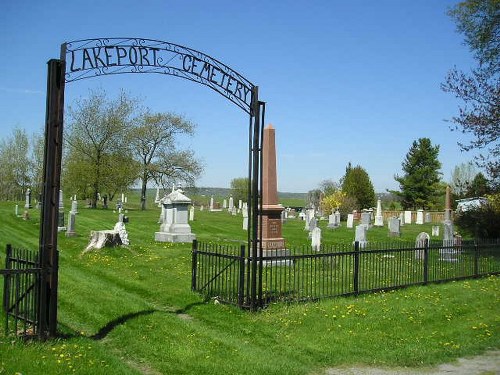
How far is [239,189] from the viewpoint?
76812 millimetres

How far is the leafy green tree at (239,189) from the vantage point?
7519 cm

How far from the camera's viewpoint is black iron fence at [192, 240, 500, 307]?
9984 millimetres

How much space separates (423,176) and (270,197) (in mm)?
45159

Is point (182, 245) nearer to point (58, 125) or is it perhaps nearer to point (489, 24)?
point (58, 125)

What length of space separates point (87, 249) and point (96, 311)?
25.2 feet

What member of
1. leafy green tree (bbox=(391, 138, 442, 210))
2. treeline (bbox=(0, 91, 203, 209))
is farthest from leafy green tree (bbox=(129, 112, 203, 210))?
leafy green tree (bbox=(391, 138, 442, 210))

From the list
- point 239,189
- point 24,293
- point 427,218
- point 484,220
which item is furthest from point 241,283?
point 239,189

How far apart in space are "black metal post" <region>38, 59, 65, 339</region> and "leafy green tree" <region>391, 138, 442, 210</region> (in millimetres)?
54759

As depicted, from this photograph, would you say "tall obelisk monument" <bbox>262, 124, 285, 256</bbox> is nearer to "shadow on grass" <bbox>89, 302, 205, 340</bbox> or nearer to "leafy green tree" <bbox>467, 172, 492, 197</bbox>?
"shadow on grass" <bbox>89, 302, 205, 340</bbox>

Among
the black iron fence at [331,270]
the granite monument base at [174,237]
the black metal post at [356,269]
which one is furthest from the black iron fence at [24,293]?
the granite monument base at [174,237]

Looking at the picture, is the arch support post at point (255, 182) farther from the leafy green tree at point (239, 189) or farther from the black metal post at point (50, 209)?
the leafy green tree at point (239, 189)

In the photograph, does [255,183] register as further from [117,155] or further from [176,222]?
[117,155]

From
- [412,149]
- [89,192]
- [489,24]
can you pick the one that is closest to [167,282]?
[489,24]

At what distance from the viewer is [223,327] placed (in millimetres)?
8484
